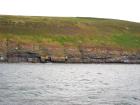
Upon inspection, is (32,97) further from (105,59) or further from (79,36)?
(79,36)

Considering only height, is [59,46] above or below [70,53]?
above

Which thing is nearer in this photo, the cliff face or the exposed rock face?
the exposed rock face

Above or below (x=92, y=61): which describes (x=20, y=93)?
above

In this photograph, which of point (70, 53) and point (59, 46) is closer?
point (70, 53)

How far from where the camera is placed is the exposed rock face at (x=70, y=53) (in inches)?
6668

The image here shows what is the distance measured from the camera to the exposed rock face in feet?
556

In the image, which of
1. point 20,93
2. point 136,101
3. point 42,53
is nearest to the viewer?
point 136,101

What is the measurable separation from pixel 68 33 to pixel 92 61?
24769 mm

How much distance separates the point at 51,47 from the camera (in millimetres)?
175250

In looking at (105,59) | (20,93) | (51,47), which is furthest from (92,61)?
(20,93)

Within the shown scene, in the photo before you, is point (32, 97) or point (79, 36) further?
point (79, 36)

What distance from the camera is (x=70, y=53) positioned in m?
175

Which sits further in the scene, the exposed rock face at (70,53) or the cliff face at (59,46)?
the cliff face at (59,46)

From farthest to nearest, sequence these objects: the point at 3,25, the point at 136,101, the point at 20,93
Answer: the point at 3,25 → the point at 20,93 → the point at 136,101
